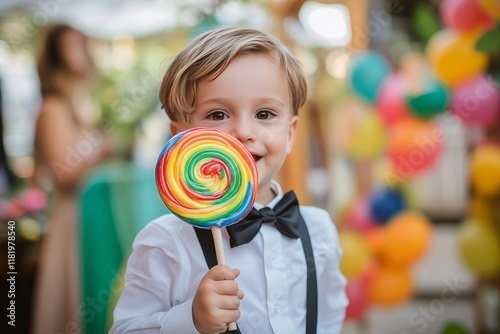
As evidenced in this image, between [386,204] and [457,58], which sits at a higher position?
[457,58]

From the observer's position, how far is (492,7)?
227 cm

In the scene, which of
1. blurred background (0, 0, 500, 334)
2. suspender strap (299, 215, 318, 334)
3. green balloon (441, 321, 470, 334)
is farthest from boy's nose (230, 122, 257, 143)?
green balloon (441, 321, 470, 334)

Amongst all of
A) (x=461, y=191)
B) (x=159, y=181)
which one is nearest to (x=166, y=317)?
(x=159, y=181)

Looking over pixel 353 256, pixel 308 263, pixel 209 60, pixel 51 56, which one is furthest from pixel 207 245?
pixel 51 56

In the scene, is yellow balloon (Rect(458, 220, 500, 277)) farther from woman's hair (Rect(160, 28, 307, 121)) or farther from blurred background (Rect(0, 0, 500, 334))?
woman's hair (Rect(160, 28, 307, 121))

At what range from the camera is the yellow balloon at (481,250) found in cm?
256

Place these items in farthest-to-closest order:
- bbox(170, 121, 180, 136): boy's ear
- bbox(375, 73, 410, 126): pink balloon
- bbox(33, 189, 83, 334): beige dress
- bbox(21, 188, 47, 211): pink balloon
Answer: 1. bbox(21, 188, 47, 211): pink balloon
2. bbox(33, 189, 83, 334): beige dress
3. bbox(375, 73, 410, 126): pink balloon
4. bbox(170, 121, 180, 136): boy's ear

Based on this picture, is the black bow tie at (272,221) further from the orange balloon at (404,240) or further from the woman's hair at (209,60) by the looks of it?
the orange balloon at (404,240)

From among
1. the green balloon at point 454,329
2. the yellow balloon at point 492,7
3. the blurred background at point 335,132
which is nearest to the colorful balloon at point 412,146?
the blurred background at point 335,132

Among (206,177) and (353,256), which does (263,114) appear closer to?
(206,177)

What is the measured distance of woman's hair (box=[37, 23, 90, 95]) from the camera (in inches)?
117

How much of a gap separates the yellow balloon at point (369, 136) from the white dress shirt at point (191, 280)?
62.0 inches

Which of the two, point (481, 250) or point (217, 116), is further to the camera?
point (481, 250)

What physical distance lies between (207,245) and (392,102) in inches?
66.4
